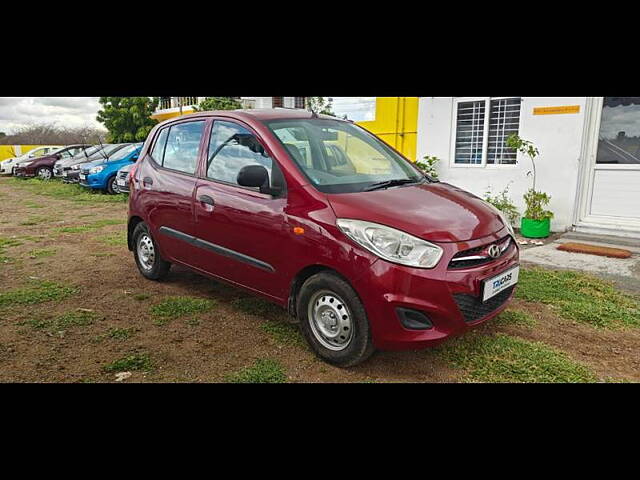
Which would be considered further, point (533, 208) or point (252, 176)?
point (533, 208)

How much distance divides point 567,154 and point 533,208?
1.00 meters

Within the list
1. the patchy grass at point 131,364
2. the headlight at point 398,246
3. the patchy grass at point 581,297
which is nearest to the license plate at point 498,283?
the headlight at point 398,246

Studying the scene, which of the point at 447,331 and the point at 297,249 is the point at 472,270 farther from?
the point at 297,249

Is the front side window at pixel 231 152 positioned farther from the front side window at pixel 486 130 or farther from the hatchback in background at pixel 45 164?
Answer: the hatchback in background at pixel 45 164

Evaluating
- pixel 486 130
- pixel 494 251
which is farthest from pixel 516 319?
pixel 486 130

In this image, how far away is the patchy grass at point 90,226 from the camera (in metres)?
8.52

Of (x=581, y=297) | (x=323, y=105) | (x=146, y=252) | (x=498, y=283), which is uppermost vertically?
(x=323, y=105)

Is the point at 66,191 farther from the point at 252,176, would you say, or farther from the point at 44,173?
Answer: the point at 252,176

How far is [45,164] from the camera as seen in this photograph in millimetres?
19516

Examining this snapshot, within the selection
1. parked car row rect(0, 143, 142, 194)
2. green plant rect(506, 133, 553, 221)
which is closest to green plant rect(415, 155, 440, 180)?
green plant rect(506, 133, 553, 221)

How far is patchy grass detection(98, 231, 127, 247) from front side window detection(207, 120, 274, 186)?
12.6 feet

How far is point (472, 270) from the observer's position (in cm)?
311

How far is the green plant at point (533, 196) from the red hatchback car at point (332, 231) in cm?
411

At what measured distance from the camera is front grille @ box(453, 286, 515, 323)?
10.0 ft
